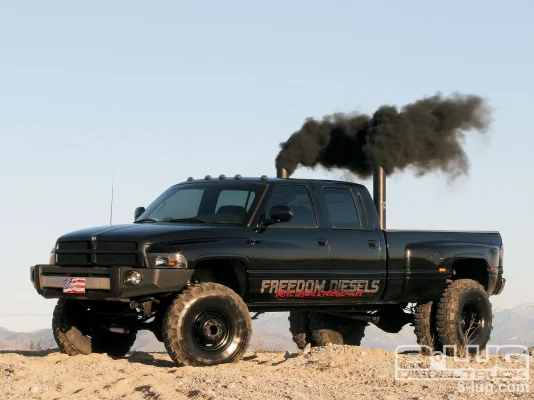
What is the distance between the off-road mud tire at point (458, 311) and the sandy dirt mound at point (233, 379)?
1919mm

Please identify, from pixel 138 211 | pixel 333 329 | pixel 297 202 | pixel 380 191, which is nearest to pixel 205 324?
pixel 297 202

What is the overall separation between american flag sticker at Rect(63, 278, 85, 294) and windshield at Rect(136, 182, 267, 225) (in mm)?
1435

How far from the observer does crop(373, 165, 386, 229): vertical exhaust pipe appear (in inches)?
731

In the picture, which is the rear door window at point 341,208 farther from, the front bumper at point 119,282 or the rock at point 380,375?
the rock at point 380,375

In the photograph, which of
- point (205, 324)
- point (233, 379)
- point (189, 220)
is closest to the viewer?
point (233, 379)

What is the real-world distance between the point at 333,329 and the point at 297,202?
10.5 feet

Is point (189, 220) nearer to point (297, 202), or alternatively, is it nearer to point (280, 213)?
point (280, 213)

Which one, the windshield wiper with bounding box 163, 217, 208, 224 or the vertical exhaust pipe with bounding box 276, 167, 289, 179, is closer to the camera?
the windshield wiper with bounding box 163, 217, 208, 224

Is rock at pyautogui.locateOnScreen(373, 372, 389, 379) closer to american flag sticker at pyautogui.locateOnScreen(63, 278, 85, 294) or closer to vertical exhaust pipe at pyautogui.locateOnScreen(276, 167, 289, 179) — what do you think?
american flag sticker at pyautogui.locateOnScreen(63, 278, 85, 294)

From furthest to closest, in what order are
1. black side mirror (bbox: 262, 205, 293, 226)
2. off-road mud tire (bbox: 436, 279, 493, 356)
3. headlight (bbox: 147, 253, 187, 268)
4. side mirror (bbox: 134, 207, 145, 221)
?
off-road mud tire (bbox: 436, 279, 493, 356), side mirror (bbox: 134, 207, 145, 221), black side mirror (bbox: 262, 205, 293, 226), headlight (bbox: 147, 253, 187, 268)

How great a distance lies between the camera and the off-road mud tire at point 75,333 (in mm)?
12383

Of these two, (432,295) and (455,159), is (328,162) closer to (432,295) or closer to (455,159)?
(455,159)

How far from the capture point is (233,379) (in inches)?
386

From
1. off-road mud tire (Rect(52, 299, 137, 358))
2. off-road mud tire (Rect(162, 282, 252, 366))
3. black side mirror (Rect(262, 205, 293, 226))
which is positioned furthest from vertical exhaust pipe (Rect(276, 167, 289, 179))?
off-road mud tire (Rect(162, 282, 252, 366))
